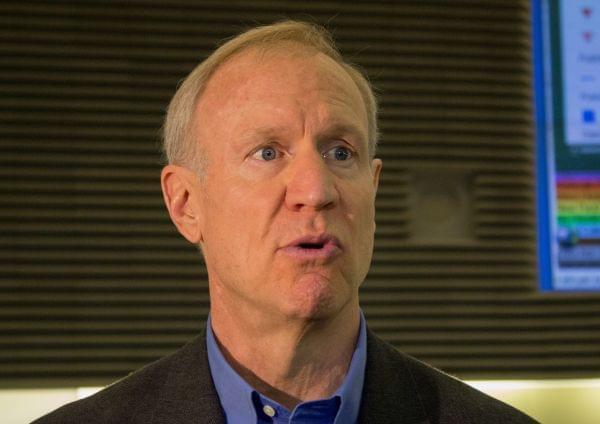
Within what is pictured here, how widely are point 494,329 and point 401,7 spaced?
1.69 meters

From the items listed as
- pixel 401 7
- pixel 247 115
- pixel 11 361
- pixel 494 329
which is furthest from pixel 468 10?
pixel 247 115

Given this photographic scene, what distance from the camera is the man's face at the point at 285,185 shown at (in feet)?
5.95

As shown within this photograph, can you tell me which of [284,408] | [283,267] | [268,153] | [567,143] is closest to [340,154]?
[268,153]

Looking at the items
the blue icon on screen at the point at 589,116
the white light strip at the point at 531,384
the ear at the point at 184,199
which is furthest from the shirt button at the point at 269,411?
the blue icon on screen at the point at 589,116

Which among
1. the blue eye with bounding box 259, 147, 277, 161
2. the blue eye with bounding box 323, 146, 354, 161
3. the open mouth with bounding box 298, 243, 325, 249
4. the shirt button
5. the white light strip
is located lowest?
the shirt button

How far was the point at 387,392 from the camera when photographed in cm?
191

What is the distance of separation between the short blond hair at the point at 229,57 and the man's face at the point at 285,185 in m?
0.04

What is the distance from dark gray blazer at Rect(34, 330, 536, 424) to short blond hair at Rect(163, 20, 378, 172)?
1.43 ft

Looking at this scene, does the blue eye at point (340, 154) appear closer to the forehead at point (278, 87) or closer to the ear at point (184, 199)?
the forehead at point (278, 87)

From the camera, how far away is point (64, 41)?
4410 mm

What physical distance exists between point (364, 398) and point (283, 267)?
1.07 feet

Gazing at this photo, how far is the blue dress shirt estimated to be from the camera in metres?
1.84

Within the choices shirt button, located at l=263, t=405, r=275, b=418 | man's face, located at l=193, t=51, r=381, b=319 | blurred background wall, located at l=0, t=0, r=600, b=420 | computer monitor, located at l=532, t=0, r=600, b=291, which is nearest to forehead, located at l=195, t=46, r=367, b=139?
man's face, located at l=193, t=51, r=381, b=319

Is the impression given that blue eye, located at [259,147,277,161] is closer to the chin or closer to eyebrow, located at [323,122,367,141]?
eyebrow, located at [323,122,367,141]
